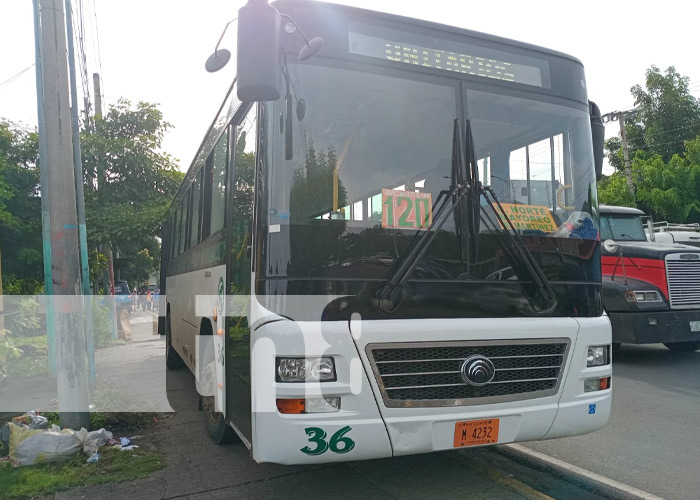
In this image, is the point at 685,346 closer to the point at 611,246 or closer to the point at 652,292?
the point at 652,292

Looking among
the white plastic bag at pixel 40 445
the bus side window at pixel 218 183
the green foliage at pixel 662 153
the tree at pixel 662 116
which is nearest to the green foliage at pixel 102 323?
the white plastic bag at pixel 40 445

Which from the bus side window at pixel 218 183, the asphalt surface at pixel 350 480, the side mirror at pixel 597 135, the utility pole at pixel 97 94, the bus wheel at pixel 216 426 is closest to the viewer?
the asphalt surface at pixel 350 480

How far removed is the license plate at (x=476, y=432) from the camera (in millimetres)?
3781

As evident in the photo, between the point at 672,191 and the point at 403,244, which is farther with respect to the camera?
the point at 672,191

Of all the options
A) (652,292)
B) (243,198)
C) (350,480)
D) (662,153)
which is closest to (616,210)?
(652,292)

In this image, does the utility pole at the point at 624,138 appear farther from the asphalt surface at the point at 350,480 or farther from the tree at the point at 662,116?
the asphalt surface at the point at 350,480

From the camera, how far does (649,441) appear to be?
17.6ft

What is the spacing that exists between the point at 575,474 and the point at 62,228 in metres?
5.22

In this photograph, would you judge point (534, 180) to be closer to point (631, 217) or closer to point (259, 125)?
point (259, 125)

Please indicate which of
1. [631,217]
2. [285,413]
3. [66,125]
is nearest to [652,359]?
[631,217]

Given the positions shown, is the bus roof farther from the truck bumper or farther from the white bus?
the white bus

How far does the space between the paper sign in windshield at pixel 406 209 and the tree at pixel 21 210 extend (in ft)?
42.0

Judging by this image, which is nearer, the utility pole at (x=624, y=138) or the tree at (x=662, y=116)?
the utility pole at (x=624, y=138)

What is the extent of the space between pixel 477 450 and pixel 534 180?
2.42 metres
